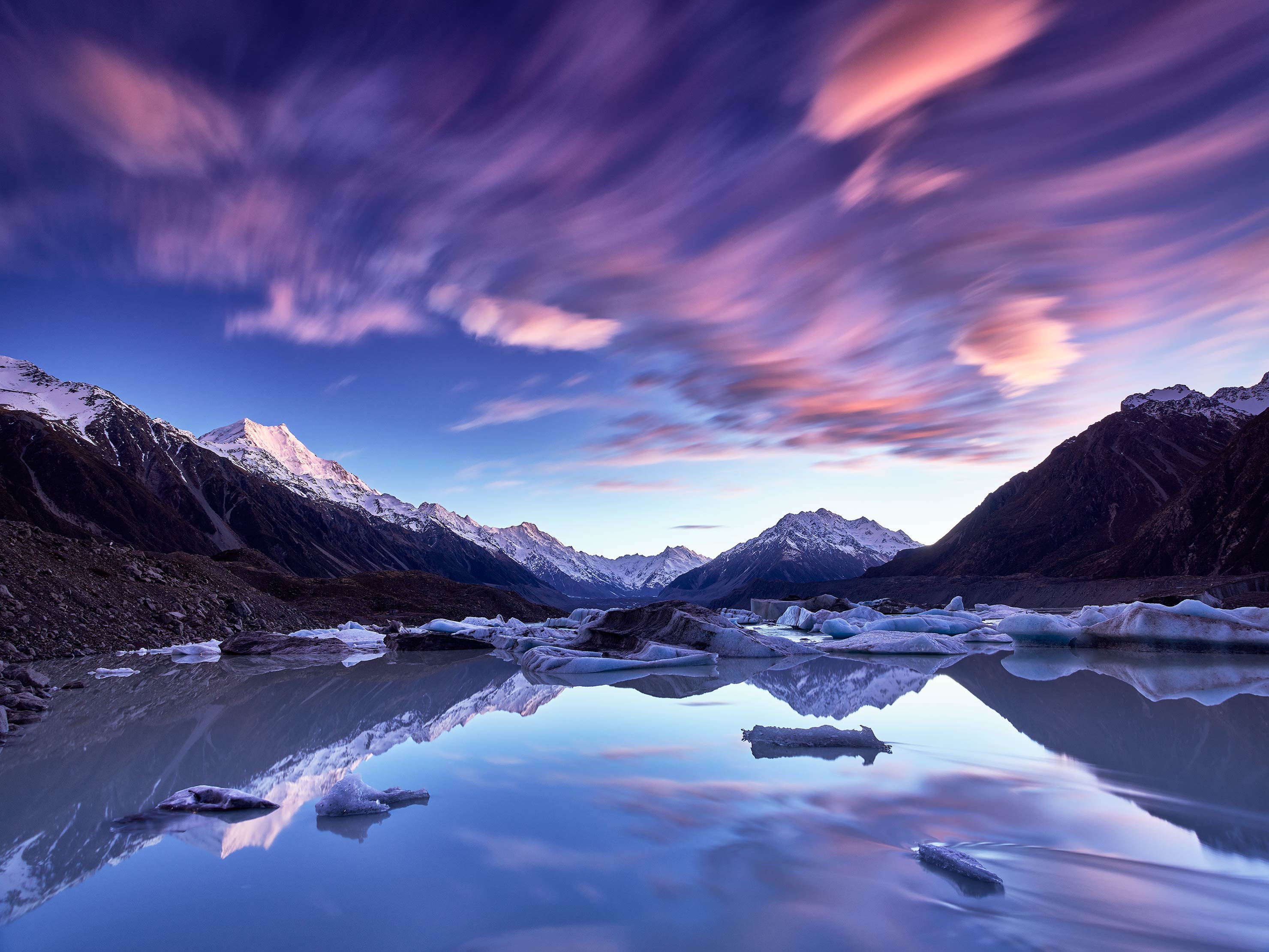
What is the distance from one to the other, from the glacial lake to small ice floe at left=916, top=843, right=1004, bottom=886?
0.09 metres

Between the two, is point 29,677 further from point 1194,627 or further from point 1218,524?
point 1218,524

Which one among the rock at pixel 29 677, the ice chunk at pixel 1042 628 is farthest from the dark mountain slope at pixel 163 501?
the ice chunk at pixel 1042 628

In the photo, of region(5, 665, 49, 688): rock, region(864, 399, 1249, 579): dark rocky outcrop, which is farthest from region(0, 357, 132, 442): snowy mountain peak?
region(864, 399, 1249, 579): dark rocky outcrop

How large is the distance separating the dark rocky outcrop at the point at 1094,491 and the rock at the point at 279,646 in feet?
368

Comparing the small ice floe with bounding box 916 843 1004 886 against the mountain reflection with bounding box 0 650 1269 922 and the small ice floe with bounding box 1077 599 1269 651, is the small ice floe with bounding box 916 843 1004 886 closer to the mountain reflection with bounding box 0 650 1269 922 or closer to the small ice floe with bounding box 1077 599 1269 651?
the mountain reflection with bounding box 0 650 1269 922

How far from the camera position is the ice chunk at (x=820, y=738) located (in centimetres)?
833

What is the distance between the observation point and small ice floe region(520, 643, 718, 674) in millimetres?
19250

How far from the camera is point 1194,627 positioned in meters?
21.2

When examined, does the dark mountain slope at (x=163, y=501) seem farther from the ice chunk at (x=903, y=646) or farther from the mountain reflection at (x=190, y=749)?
the ice chunk at (x=903, y=646)

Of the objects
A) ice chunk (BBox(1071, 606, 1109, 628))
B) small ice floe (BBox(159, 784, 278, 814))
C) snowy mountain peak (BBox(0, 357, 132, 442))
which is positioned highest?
snowy mountain peak (BBox(0, 357, 132, 442))

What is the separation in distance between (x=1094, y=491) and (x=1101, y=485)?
1.64m

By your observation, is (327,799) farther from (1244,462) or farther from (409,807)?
(1244,462)

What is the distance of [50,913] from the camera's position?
3.94 metres

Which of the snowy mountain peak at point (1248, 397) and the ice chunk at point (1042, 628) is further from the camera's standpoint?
the snowy mountain peak at point (1248, 397)
